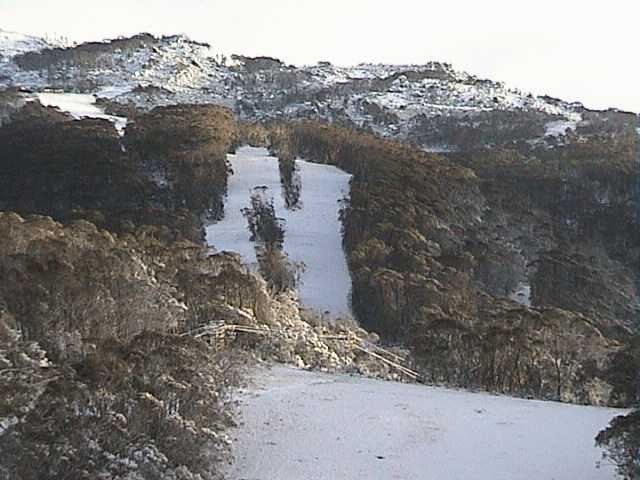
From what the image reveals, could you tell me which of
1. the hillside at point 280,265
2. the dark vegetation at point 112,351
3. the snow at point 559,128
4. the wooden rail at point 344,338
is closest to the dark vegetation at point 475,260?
the hillside at point 280,265

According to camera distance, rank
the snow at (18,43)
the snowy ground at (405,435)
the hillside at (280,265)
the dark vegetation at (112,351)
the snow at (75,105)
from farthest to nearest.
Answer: the snow at (18,43)
the snow at (75,105)
the hillside at (280,265)
the snowy ground at (405,435)
the dark vegetation at (112,351)

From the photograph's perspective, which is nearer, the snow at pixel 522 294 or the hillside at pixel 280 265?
the hillside at pixel 280 265

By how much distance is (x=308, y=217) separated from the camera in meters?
27.7

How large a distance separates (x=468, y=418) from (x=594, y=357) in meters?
4.30

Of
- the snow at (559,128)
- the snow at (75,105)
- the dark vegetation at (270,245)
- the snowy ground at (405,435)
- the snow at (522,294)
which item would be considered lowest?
the snow at (522,294)

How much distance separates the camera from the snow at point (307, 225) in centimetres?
2202

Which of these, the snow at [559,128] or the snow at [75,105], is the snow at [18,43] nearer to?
the snow at [75,105]

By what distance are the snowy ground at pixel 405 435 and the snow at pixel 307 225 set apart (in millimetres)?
10629

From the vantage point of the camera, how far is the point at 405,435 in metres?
7.91

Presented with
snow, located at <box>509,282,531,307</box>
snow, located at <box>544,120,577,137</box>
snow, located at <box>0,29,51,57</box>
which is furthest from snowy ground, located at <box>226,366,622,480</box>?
snow, located at <box>0,29,51,57</box>

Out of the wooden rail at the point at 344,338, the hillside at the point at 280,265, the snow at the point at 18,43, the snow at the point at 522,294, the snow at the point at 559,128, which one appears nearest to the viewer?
the hillside at the point at 280,265

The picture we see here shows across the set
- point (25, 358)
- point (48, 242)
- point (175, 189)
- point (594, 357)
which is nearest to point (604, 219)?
point (175, 189)

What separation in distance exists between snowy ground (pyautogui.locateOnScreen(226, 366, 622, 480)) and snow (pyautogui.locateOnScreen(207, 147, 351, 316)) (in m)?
10.6

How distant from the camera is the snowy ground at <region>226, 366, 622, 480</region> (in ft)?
23.1
